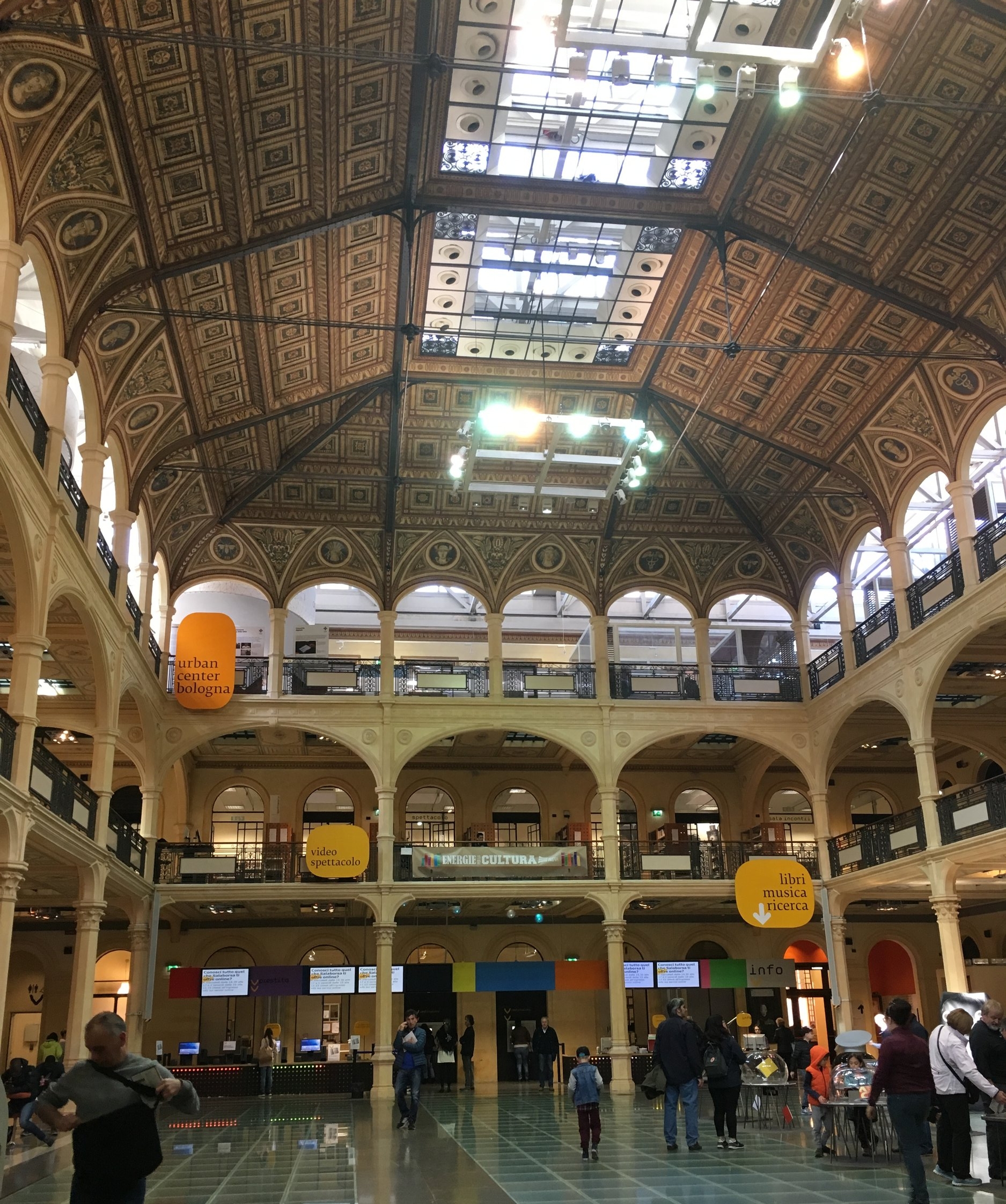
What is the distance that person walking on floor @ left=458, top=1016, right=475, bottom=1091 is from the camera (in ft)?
77.6

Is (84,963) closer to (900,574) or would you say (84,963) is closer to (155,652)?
(155,652)

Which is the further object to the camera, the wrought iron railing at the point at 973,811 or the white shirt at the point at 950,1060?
the wrought iron railing at the point at 973,811

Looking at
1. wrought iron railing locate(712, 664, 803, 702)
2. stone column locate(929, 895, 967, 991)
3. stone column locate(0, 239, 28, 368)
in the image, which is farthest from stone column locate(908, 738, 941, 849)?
stone column locate(0, 239, 28, 368)

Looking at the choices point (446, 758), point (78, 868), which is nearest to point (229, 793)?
point (446, 758)

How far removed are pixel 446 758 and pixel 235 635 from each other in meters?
6.84

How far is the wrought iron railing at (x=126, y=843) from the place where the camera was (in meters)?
19.1

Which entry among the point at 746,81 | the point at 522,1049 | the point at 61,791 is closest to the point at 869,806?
the point at 522,1049

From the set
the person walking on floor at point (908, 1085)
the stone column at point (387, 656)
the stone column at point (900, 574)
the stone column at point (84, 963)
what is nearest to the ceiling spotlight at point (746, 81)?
the person walking on floor at point (908, 1085)

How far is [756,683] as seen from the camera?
25.4 metres

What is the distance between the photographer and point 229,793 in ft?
90.3

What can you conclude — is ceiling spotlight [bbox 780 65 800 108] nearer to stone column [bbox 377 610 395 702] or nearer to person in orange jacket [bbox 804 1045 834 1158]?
A: person in orange jacket [bbox 804 1045 834 1158]

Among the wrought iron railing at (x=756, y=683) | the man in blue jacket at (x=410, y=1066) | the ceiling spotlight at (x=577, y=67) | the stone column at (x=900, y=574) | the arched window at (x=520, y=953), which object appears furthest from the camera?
the arched window at (x=520, y=953)

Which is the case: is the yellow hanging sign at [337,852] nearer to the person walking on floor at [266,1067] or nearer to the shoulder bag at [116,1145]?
the person walking on floor at [266,1067]

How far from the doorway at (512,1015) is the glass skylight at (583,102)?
18696 millimetres
